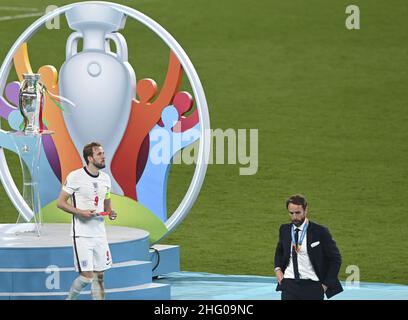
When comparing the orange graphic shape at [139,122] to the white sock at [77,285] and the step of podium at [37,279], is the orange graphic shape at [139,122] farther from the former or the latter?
the white sock at [77,285]

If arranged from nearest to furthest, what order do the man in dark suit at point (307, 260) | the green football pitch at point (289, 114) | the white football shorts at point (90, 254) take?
1. the man in dark suit at point (307, 260)
2. the white football shorts at point (90, 254)
3. the green football pitch at point (289, 114)

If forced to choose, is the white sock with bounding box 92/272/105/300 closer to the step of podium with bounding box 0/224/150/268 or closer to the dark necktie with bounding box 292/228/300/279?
the step of podium with bounding box 0/224/150/268

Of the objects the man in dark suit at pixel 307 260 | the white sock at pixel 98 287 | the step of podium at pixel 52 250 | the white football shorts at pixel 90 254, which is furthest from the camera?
the step of podium at pixel 52 250

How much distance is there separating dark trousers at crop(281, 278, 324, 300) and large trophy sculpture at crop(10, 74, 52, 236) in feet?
12.0

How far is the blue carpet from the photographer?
1623 centimetres

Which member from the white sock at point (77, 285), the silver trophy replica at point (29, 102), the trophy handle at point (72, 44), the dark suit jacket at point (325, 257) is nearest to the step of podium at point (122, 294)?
the white sock at point (77, 285)

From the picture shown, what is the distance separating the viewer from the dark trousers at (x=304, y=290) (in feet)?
43.5

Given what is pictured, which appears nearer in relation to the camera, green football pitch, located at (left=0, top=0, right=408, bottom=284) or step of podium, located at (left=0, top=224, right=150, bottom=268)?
step of podium, located at (left=0, top=224, right=150, bottom=268)

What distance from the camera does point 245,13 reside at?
110 feet

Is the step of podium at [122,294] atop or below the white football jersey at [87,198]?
below

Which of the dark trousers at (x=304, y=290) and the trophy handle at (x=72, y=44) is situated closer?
the dark trousers at (x=304, y=290)

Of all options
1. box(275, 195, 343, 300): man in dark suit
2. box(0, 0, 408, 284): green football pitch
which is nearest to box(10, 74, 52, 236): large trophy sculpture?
box(0, 0, 408, 284): green football pitch

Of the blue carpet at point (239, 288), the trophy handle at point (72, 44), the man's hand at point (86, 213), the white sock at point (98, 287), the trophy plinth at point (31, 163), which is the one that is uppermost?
the trophy handle at point (72, 44)

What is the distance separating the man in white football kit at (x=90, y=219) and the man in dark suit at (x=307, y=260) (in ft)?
6.52
